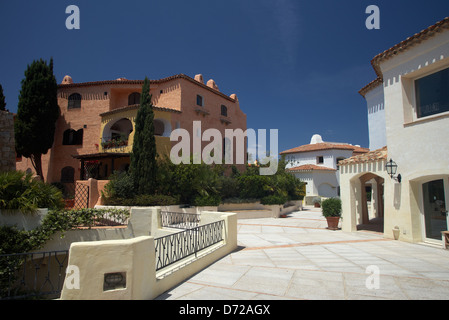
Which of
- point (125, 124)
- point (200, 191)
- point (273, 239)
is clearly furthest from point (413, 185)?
point (125, 124)

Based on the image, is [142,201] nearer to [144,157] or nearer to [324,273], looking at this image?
[144,157]

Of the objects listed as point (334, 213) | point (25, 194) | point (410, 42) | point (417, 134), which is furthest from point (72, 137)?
point (417, 134)

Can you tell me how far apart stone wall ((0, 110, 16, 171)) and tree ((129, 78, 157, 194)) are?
6.10 metres

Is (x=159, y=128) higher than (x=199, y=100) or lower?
lower

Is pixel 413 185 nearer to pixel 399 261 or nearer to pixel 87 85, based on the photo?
pixel 399 261

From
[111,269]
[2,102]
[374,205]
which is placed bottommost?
[111,269]

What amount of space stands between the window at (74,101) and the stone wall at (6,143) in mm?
9725

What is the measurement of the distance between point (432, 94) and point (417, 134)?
1569mm

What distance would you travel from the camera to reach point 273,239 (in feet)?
36.3

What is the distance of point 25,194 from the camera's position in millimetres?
9711

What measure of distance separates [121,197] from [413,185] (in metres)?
14.5

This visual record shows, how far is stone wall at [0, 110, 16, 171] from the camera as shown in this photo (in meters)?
13.5

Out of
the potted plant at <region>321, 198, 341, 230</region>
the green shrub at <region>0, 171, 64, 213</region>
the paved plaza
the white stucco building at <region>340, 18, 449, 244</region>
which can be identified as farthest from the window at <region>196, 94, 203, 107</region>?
the paved plaza

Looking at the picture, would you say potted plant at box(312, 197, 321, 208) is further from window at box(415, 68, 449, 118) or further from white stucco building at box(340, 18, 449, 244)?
window at box(415, 68, 449, 118)
